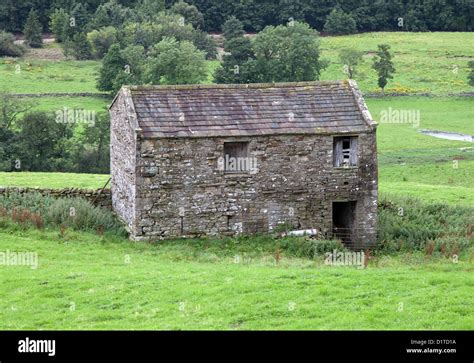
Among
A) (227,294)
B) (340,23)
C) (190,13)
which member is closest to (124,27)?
(190,13)

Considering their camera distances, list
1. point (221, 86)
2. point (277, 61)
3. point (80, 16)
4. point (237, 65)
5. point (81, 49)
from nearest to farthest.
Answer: point (221, 86)
point (237, 65)
point (277, 61)
point (81, 49)
point (80, 16)

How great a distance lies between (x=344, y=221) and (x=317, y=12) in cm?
9654

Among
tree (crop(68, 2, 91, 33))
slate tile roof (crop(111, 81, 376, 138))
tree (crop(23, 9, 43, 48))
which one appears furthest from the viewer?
tree (crop(68, 2, 91, 33))

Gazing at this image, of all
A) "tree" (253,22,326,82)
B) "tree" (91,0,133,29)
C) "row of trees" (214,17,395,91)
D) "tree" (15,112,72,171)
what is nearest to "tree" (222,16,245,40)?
"tree" (91,0,133,29)

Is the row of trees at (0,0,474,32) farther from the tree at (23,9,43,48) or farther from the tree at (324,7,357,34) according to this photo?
the tree at (23,9,43,48)

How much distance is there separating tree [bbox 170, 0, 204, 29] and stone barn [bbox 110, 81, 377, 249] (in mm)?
88314

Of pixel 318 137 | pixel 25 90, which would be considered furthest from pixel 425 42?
pixel 318 137

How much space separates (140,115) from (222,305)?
11.5 meters

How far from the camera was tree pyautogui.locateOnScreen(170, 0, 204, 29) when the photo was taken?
386 ft

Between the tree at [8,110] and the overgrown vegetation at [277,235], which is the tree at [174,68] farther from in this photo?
the overgrown vegetation at [277,235]

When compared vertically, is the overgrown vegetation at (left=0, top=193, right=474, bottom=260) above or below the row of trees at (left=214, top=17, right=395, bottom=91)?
below

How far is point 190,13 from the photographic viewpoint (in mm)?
118000

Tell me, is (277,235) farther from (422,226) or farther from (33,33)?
(33,33)

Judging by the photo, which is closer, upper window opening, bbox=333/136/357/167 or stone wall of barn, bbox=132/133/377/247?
stone wall of barn, bbox=132/133/377/247
